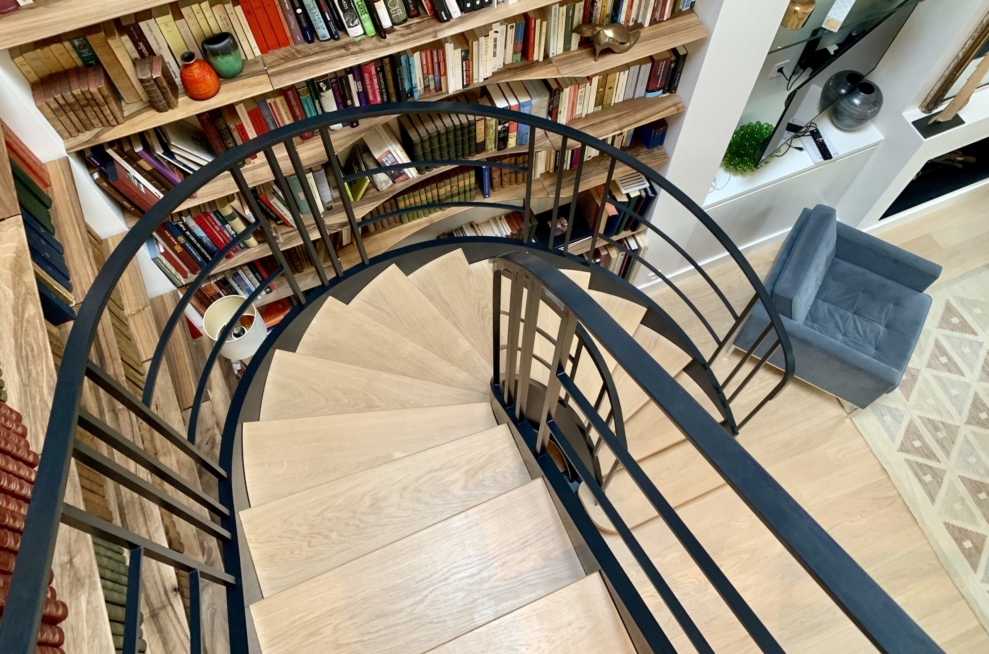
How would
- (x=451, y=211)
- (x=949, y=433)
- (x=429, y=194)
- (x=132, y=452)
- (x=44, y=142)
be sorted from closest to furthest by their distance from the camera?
(x=132, y=452) < (x=44, y=142) < (x=429, y=194) < (x=451, y=211) < (x=949, y=433)

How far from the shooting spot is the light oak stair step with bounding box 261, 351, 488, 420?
197 cm

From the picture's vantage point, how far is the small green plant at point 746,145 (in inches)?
128

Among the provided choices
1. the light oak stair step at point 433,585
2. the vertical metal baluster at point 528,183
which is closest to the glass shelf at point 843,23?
the vertical metal baluster at point 528,183

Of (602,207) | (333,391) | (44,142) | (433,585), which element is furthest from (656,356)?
(44,142)

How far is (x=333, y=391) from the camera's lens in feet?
6.48

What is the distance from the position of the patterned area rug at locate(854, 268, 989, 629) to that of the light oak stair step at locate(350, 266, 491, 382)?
2.49 m

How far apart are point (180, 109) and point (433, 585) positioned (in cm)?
162

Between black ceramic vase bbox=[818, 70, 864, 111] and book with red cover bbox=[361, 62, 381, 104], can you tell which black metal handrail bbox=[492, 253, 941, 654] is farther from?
black ceramic vase bbox=[818, 70, 864, 111]

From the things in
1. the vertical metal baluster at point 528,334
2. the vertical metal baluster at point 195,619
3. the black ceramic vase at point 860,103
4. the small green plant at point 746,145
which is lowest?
the black ceramic vase at point 860,103

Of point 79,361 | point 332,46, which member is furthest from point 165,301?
point 79,361

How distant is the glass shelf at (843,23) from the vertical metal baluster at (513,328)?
204 cm

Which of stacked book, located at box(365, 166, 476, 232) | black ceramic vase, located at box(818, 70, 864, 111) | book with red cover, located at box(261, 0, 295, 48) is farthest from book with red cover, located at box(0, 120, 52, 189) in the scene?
black ceramic vase, located at box(818, 70, 864, 111)

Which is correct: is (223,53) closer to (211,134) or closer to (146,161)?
(211,134)

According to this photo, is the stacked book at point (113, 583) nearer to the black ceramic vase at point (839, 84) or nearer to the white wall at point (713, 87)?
the white wall at point (713, 87)
